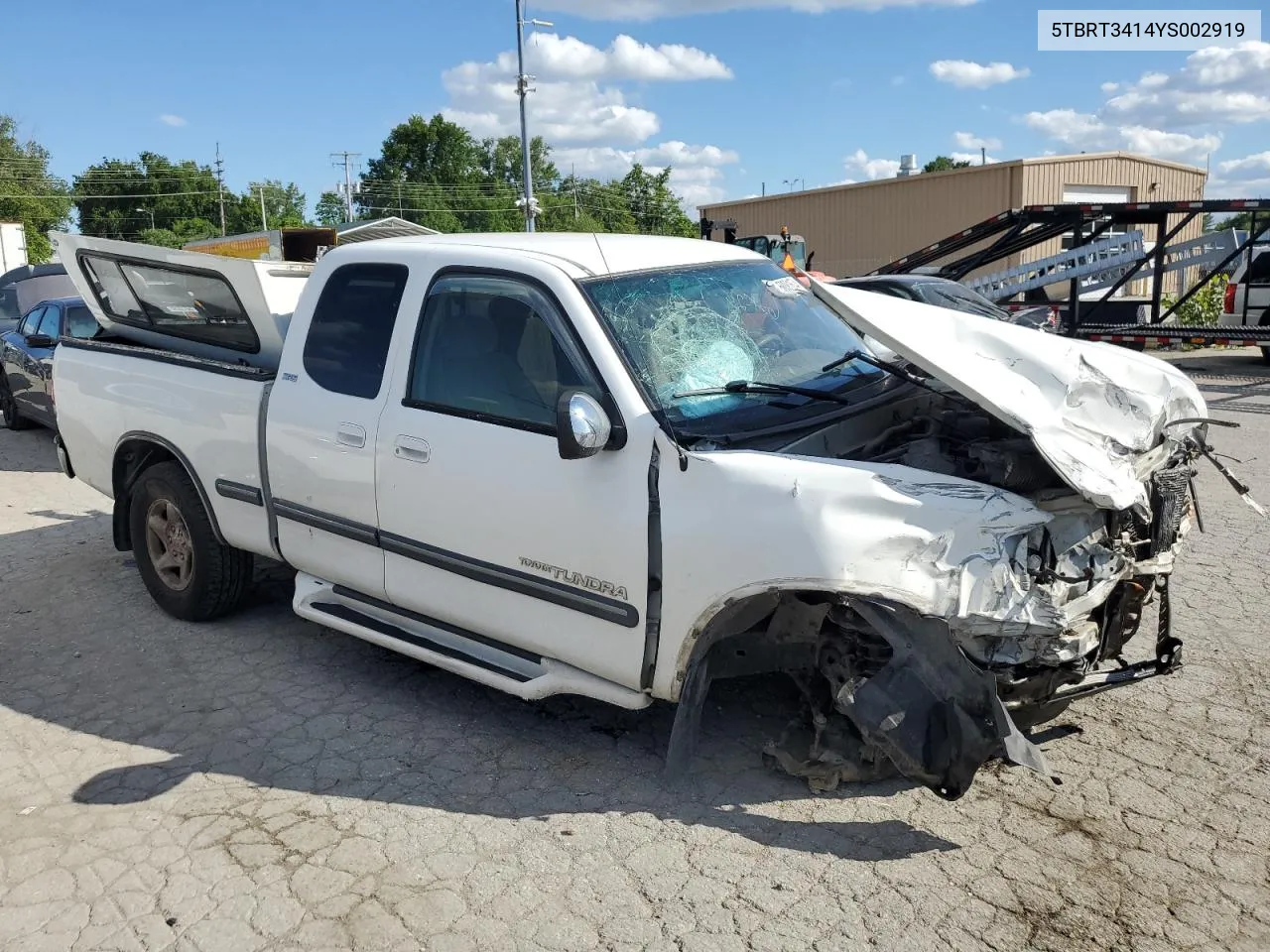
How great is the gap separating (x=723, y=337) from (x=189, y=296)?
330 cm

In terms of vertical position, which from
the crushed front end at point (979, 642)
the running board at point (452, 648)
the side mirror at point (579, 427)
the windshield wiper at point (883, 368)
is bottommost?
the running board at point (452, 648)

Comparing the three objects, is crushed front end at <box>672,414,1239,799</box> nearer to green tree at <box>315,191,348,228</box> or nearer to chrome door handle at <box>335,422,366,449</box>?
chrome door handle at <box>335,422,366,449</box>

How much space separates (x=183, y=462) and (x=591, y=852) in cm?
314

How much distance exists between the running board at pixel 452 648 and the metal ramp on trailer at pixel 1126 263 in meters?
13.7

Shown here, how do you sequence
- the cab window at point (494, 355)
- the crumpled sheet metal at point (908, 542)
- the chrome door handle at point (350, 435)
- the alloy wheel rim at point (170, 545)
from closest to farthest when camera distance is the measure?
the crumpled sheet metal at point (908, 542), the cab window at point (494, 355), the chrome door handle at point (350, 435), the alloy wheel rim at point (170, 545)

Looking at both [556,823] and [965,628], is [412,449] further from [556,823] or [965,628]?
[965,628]

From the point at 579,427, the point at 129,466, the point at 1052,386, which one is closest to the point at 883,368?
the point at 1052,386

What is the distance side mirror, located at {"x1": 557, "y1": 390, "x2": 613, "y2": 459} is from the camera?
11.1 feet

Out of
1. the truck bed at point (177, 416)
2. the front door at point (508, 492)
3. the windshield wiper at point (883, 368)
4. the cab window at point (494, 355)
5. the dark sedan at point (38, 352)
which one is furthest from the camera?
the dark sedan at point (38, 352)

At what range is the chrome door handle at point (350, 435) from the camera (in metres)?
4.32

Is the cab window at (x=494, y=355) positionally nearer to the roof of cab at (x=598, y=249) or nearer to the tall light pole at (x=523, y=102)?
the roof of cab at (x=598, y=249)

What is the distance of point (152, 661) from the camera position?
514 centimetres

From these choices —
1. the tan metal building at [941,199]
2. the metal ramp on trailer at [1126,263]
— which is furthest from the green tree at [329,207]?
the metal ramp on trailer at [1126,263]

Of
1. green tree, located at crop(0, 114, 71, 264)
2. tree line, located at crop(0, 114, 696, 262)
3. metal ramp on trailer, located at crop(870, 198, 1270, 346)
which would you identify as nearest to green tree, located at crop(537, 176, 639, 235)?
tree line, located at crop(0, 114, 696, 262)
